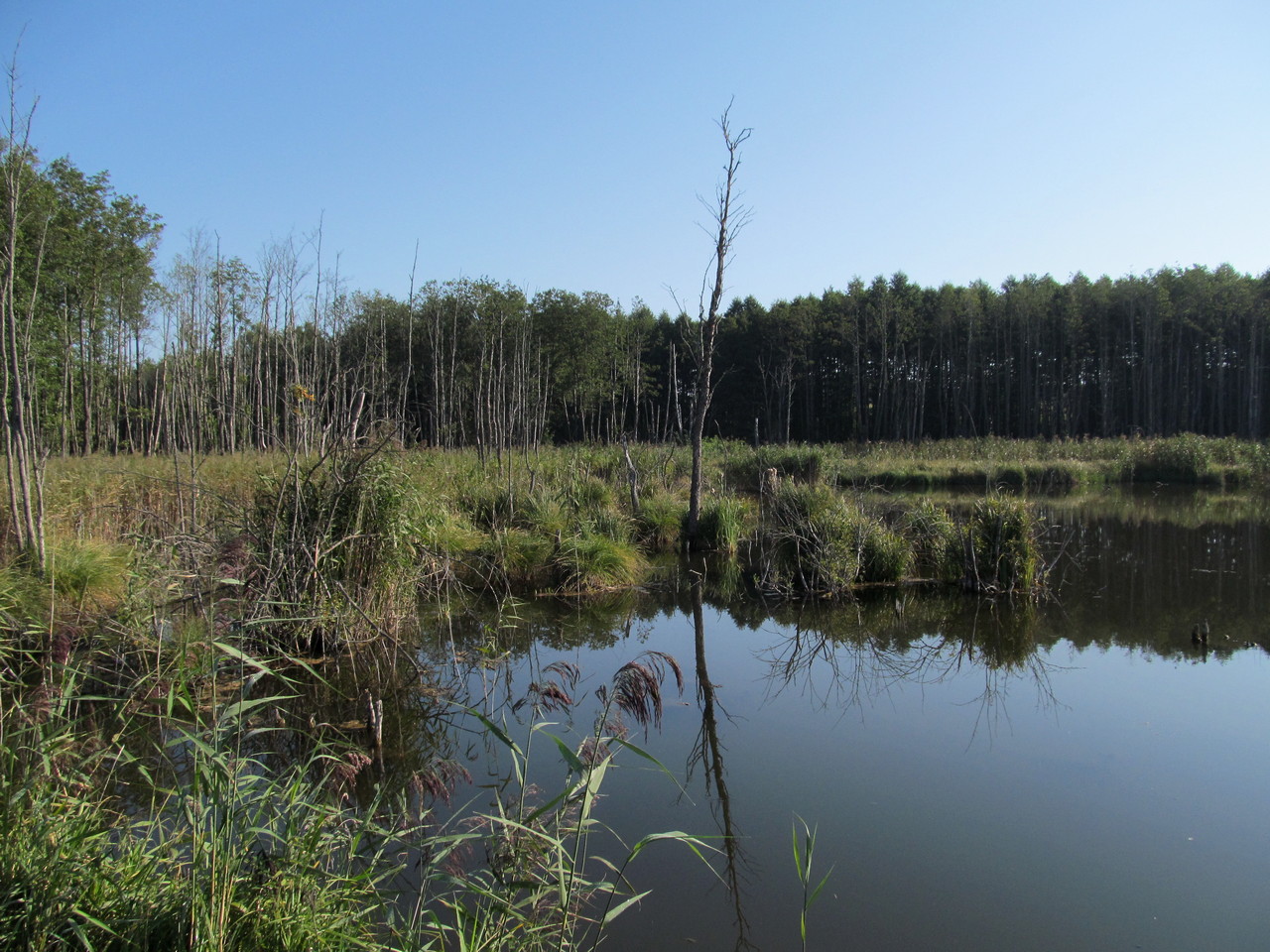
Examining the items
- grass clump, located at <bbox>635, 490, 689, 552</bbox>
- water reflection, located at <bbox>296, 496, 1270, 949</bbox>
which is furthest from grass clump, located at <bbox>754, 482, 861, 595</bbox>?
grass clump, located at <bbox>635, 490, 689, 552</bbox>

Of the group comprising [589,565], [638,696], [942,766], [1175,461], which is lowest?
[942,766]

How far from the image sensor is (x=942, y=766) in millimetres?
4121

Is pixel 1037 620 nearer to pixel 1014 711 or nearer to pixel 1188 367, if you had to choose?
pixel 1014 711

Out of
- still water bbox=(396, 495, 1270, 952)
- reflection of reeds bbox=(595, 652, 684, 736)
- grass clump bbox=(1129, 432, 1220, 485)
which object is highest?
grass clump bbox=(1129, 432, 1220, 485)

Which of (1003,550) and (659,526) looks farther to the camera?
(659,526)

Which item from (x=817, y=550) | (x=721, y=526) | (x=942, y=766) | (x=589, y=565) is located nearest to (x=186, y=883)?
(x=942, y=766)

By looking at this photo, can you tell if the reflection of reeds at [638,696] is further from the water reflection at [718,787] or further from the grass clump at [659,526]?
the grass clump at [659,526]

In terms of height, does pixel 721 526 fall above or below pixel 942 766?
above

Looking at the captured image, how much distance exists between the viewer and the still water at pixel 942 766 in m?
2.87

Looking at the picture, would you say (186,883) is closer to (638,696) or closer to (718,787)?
(718,787)

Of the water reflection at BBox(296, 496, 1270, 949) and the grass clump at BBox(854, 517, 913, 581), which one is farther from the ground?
the grass clump at BBox(854, 517, 913, 581)

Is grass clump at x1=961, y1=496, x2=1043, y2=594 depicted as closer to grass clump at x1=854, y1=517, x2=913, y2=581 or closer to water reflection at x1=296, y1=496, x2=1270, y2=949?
water reflection at x1=296, y1=496, x2=1270, y2=949

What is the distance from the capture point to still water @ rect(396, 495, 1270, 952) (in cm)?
287

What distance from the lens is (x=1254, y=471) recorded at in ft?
69.8
